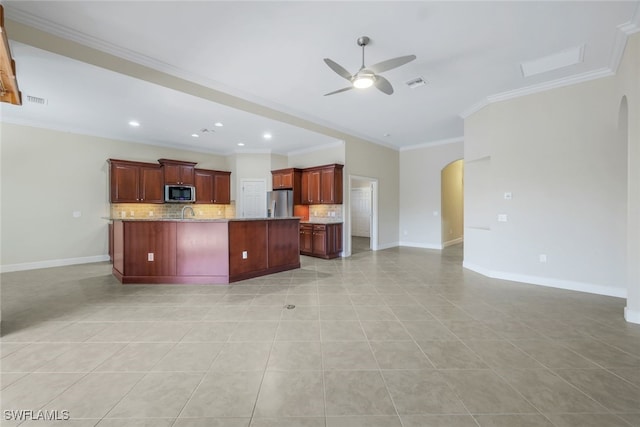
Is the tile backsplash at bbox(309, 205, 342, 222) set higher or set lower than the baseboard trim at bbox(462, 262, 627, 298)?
higher

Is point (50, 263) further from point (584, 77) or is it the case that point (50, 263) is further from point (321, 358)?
point (584, 77)

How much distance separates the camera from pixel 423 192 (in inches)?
313

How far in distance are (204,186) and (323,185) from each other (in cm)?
367

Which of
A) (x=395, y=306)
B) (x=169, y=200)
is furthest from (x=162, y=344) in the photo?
(x=169, y=200)

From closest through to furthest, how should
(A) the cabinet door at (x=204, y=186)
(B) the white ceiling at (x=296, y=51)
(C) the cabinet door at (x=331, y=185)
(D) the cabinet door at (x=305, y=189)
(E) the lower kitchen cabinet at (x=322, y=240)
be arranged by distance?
(B) the white ceiling at (x=296, y=51), (E) the lower kitchen cabinet at (x=322, y=240), (C) the cabinet door at (x=331, y=185), (D) the cabinet door at (x=305, y=189), (A) the cabinet door at (x=204, y=186)

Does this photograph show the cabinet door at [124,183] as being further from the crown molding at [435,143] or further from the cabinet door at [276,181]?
the crown molding at [435,143]

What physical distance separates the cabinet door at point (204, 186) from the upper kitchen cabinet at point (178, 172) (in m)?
0.16

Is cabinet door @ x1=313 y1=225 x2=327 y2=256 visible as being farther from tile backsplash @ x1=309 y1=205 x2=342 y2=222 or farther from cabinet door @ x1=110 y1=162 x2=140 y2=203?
cabinet door @ x1=110 y1=162 x2=140 y2=203

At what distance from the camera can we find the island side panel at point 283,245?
5012 millimetres

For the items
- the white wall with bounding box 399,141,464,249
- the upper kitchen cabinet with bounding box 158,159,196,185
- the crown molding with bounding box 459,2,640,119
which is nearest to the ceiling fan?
the crown molding with bounding box 459,2,640,119

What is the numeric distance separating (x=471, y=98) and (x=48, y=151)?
8.85 m

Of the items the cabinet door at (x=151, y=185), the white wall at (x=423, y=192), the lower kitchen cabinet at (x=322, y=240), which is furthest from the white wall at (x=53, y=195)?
the white wall at (x=423, y=192)

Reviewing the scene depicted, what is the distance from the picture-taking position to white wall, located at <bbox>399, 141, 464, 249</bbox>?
7.62 metres

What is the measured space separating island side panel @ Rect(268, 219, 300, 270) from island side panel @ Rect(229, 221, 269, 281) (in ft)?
0.48
